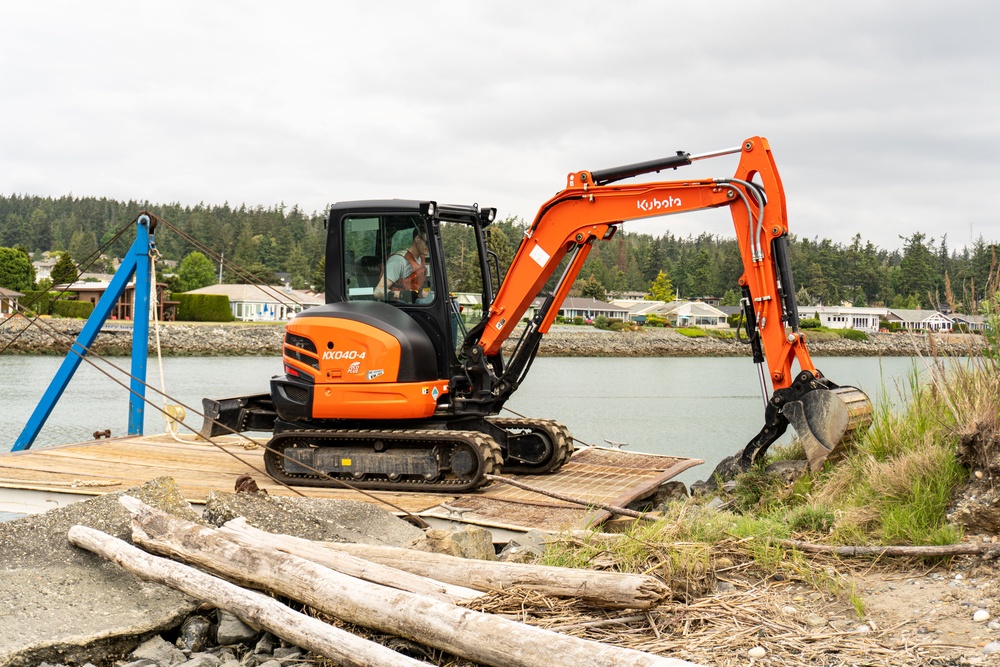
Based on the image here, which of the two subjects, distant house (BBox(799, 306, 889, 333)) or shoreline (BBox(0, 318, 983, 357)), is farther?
distant house (BBox(799, 306, 889, 333))

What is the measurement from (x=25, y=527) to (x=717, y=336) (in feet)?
233

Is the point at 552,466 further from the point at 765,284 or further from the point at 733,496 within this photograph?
the point at 765,284

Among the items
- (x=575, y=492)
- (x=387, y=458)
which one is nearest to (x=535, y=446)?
(x=575, y=492)

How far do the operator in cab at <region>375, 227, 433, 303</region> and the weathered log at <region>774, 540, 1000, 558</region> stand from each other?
488 centimetres

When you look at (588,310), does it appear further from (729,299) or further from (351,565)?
(351,565)

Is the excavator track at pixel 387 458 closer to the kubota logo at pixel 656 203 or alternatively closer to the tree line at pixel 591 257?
the kubota logo at pixel 656 203

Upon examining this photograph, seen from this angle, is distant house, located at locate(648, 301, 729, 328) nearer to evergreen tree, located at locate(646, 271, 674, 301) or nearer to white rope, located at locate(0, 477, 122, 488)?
evergreen tree, located at locate(646, 271, 674, 301)

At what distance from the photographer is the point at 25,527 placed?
6.45 m

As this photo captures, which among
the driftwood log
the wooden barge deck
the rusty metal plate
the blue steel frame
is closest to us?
the driftwood log

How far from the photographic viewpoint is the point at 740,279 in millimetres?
8938

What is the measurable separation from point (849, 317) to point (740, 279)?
288 ft

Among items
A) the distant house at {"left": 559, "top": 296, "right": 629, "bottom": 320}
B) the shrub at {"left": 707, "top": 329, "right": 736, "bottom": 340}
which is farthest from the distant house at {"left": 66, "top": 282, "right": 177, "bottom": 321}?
the shrub at {"left": 707, "top": 329, "right": 736, "bottom": 340}

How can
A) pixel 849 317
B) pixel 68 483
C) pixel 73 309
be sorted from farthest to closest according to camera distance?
pixel 849 317 → pixel 73 309 → pixel 68 483

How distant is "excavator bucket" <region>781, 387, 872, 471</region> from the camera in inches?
307
